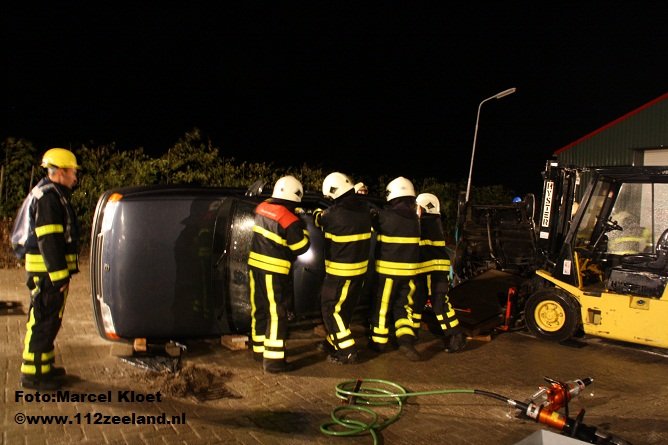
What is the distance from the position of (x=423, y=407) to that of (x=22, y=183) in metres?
10.5

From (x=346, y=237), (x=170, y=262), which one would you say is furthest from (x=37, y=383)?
(x=346, y=237)

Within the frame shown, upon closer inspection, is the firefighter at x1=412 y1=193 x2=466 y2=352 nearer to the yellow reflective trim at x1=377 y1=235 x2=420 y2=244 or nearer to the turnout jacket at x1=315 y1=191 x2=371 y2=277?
the yellow reflective trim at x1=377 y1=235 x2=420 y2=244

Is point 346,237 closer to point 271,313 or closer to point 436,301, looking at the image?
point 271,313

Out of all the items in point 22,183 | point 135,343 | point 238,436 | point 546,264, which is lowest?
point 238,436

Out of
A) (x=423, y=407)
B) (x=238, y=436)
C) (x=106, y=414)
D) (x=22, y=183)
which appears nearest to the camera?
(x=238, y=436)

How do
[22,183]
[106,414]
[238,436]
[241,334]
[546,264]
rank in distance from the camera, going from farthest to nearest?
[22,183] < [546,264] < [241,334] < [106,414] < [238,436]

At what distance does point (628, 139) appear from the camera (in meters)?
19.1

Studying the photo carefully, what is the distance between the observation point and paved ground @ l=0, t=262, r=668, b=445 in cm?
418

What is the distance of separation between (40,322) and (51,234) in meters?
0.77

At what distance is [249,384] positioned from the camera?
5.16 metres

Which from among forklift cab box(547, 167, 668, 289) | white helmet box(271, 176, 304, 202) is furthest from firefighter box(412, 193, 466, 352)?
white helmet box(271, 176, 304, 202)

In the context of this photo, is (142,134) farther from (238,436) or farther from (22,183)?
(238,436)

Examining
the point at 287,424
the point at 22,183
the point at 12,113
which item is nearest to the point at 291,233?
the point at 287,424

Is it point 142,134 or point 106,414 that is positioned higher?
point 142,134
